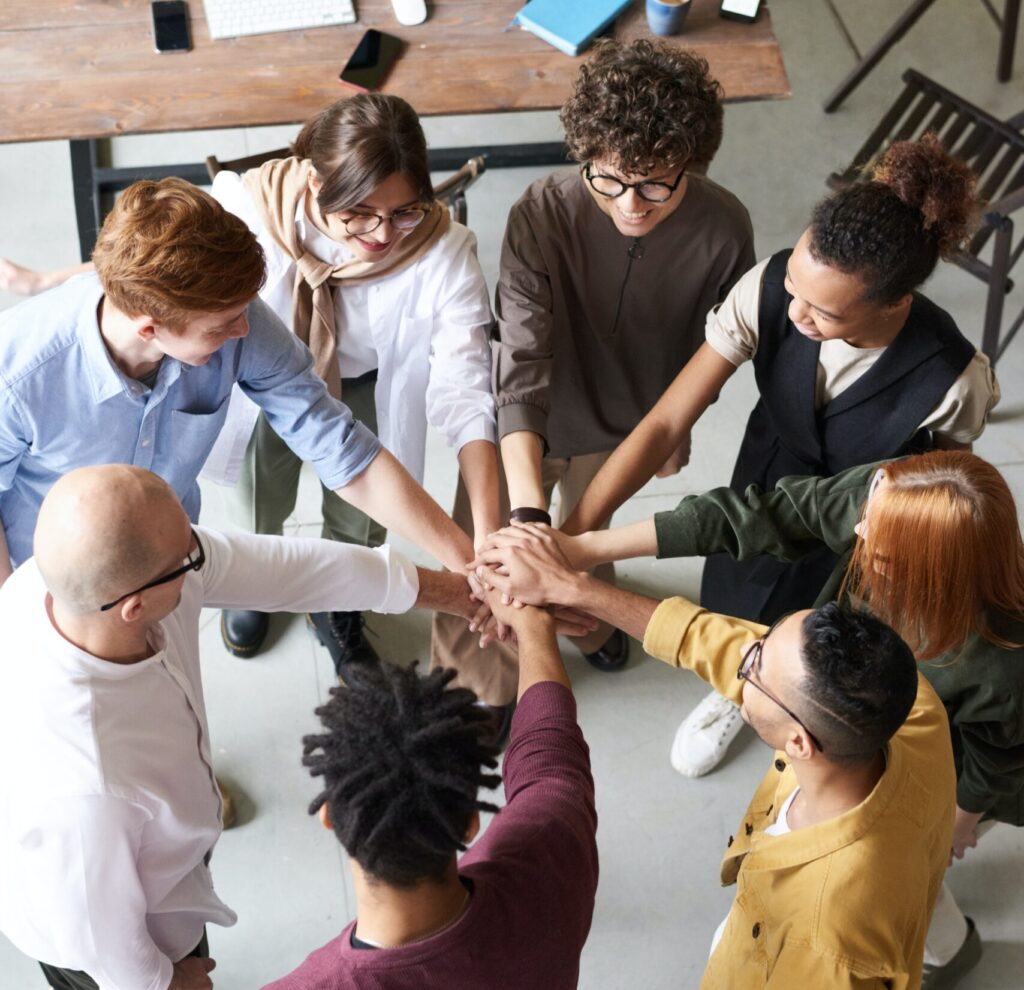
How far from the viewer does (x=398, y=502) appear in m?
2.22

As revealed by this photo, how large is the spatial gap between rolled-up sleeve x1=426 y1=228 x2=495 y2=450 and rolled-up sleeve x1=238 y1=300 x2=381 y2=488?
20 centimetres

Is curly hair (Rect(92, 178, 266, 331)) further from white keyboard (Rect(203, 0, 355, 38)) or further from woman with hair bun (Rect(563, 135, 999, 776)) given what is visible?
white keyboard (Rect(203, 0, 355, 38))

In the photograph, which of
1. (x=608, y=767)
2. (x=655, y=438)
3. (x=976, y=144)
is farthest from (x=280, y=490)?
(x=976, y=144)

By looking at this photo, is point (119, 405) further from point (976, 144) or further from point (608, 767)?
point (976, 144)

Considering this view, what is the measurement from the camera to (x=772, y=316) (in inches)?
81.2

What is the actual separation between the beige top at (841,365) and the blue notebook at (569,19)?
4.41 feet

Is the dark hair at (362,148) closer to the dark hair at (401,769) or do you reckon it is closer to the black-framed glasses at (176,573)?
the black-framed glasses at (176,573)

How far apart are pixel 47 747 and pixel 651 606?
1.07 metres

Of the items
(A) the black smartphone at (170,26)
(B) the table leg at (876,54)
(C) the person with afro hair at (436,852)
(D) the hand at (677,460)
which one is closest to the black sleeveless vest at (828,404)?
(D) the hand at (677,460)

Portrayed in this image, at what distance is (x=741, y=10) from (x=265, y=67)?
Result: 4.49 ft

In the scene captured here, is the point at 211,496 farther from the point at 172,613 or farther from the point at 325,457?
the point at 172,613

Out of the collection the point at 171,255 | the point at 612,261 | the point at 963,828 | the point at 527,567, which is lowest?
the point at 963,828

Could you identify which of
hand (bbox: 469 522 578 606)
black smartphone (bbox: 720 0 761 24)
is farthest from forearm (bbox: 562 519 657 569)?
black smartphone (bbox: 720 0 761 24)

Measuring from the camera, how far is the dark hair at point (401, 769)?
1.29m
